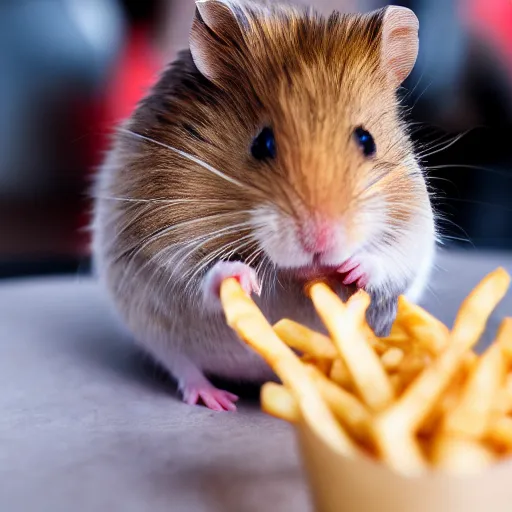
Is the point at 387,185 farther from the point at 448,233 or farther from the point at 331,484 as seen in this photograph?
the point at 331,484

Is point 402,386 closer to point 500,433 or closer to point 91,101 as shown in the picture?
point 500,433

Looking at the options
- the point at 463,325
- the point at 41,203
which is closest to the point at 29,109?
the point at 41,203

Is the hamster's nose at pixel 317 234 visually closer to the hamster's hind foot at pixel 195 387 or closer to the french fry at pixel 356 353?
the french fry at pixel 356 353

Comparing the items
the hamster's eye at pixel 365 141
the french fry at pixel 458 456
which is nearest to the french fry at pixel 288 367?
the french fry at pixel 458 456

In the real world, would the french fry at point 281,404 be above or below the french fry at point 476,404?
below

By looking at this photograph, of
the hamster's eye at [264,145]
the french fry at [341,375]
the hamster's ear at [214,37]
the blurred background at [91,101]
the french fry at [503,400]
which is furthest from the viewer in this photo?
the blurred background at [91,101]

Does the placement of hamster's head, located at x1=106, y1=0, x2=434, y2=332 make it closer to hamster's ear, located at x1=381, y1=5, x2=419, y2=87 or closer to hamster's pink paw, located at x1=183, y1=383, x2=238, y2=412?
hamster's ear, located at x1=381, y1=5, x2=419, y2=87

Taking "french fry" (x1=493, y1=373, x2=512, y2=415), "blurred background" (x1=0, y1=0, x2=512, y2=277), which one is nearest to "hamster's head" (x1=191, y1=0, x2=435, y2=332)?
"french fry" (x1=493, y1=373, x2=512, y2=415)
